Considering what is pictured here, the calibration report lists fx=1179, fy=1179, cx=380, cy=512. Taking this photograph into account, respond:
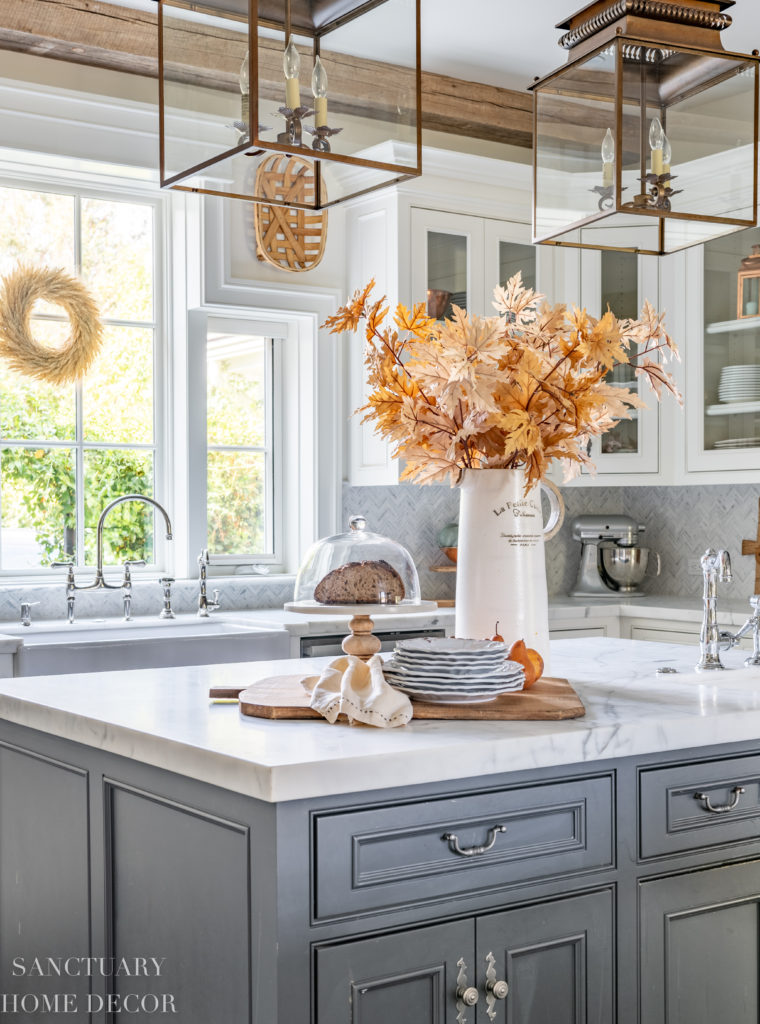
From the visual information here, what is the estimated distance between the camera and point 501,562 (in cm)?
219

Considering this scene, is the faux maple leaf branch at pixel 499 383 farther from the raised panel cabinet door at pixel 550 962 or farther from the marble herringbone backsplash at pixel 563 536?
the marble herringbone backsplash at pixel 563 536

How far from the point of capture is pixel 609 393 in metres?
2.12

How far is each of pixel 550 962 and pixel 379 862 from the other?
36cm

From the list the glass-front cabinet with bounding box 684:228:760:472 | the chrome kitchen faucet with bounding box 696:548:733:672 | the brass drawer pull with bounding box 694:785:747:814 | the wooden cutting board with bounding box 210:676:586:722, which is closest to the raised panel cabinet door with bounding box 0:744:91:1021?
the wooden cutting board with bounding box 210:676:586:722

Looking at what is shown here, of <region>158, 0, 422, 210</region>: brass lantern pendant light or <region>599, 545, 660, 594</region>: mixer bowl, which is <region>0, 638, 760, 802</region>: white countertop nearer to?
<region>158, 0, 422, 210</region>: brass lantern pendant light

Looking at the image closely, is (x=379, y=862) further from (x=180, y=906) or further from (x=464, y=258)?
(x=464, y=258)

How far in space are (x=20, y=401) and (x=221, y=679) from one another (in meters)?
2.20

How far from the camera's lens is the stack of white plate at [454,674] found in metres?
1.84

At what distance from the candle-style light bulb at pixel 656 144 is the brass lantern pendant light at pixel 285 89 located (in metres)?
0.42

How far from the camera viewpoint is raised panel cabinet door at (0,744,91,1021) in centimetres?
193

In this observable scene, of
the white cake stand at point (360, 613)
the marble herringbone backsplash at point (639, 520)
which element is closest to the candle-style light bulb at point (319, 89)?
the white cake stand at point (360, 613)

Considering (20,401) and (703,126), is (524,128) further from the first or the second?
(703,126)

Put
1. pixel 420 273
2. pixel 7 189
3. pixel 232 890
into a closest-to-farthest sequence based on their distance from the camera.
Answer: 1. pixel 232 890
2. pixel 7 189
3. pixel 420 273

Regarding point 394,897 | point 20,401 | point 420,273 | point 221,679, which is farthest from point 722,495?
point 394,897
